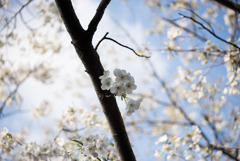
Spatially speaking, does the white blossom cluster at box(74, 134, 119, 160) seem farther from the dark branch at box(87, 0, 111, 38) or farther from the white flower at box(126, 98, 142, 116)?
the dark branch at box(87, 0, 111, 38)

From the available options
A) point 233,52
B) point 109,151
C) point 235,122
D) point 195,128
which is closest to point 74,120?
point 109,151

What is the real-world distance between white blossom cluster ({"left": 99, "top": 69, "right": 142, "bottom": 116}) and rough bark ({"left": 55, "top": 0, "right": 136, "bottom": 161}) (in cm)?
5

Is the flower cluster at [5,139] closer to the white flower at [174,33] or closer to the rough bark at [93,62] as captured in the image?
the rough bark at [93,62]

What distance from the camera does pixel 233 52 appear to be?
2.79 metres

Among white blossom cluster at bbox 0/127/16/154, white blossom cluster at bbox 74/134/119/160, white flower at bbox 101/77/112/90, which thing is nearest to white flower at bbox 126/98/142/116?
white flower at bbox 101/77/112/90

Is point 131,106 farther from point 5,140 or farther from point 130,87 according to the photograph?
point 5,140

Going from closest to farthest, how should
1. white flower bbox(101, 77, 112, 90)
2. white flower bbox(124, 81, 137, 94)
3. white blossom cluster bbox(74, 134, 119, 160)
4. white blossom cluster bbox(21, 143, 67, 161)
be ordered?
white flower bbox(101, 77, 112, 90) → white flower bbox(124, 81, 137, 94) → white blossom cluster bbox(74, 134, 119, 160) → white blossom cluster bbox(21, 143, 67, 161)

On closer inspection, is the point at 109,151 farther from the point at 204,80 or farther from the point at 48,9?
the point at 48,9

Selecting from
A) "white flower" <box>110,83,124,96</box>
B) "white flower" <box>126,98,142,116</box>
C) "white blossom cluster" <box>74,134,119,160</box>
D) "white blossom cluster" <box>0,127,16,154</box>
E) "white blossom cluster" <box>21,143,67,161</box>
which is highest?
"white blossom cluster" <box>0,127,16,154</box>

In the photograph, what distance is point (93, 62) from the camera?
1145mm

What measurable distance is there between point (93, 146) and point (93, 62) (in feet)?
2.56

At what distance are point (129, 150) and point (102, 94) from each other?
0.40 m

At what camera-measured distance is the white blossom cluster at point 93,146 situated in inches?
60.1

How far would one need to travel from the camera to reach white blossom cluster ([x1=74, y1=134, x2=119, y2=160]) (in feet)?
5.01
